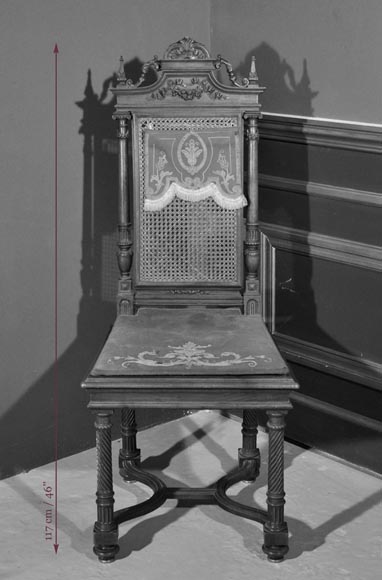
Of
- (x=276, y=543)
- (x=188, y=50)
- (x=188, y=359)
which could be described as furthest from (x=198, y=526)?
(x=188, y=50)

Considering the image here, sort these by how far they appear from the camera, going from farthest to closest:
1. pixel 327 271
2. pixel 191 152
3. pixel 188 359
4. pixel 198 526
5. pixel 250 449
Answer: pixel 327 271 → pixel 250 449 → pixel 191 152 → pixel 198 526 → pixel 188 359

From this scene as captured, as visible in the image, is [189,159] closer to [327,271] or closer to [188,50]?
[188,50]

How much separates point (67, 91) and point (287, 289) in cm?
109

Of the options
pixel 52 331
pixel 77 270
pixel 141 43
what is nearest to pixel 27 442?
pixel 52 331

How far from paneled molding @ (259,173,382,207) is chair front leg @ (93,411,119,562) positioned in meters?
1.18

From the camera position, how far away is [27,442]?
3.66 metres

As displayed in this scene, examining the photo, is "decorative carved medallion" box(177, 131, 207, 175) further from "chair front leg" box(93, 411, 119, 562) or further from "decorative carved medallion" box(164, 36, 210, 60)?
"chair front leg" box(93, 411, 119, 562)

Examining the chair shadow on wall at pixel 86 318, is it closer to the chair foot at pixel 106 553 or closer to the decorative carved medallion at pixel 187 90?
the decorative carved medallion at pixel 187 90

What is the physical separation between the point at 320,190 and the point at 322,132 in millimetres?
207

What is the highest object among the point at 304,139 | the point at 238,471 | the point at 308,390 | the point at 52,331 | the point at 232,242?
the point at 304,139

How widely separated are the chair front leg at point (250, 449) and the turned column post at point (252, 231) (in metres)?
0.40

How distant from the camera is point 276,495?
301cm

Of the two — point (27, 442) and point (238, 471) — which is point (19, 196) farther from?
point (238, 471)

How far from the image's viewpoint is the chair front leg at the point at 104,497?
296 cm
